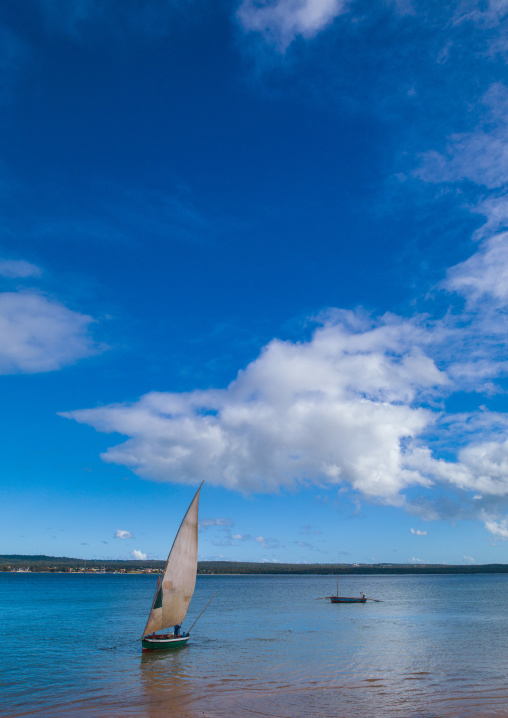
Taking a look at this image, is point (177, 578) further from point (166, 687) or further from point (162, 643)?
point (166, 687)

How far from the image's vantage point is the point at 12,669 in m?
32.4

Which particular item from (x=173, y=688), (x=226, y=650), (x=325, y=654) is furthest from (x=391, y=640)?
(x=173, y=688)

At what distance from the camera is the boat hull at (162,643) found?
3475 cm

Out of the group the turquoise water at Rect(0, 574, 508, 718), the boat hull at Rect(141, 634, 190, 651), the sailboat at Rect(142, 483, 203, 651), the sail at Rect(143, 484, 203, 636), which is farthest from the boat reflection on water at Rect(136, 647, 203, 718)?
the sail at Rect(143, 484, 203, 636)

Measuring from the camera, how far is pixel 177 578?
35.5m

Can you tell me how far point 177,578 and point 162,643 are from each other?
15.1 feet

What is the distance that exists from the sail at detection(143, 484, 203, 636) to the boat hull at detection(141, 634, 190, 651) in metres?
0.62

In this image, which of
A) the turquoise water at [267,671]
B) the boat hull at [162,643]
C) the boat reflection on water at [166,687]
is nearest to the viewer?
the boat reflection on water at [166,687]

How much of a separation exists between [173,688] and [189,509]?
1147cm

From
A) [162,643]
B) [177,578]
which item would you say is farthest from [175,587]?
[162,643]

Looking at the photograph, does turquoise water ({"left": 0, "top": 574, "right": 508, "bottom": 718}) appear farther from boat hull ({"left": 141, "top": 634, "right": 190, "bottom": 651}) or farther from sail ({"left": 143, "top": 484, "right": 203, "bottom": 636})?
sail ({"left": 143, "top": 484, "right": 203, "bottom": 636})

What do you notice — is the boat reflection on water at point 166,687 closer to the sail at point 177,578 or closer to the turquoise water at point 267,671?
the turquoise water at point 267,671

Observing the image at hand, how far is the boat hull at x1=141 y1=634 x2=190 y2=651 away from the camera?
1368 inches

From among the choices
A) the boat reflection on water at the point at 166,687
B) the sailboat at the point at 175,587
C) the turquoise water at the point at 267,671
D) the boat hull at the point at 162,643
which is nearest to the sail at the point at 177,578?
the sailboat at the point at 175,587
